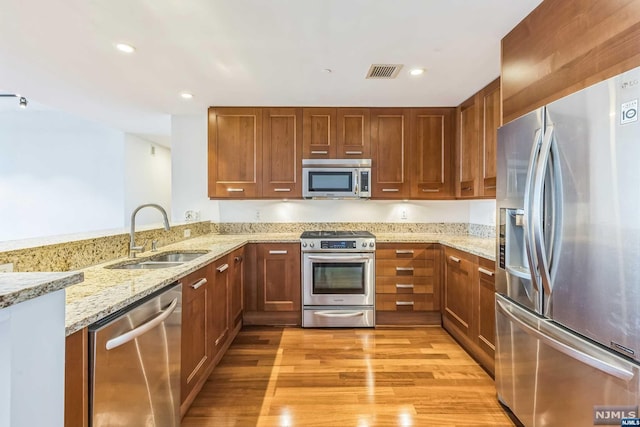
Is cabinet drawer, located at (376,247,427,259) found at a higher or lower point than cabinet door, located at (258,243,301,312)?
higher

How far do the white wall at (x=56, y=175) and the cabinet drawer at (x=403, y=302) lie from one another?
4147 millimetres

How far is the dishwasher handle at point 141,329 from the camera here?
1.11 meters

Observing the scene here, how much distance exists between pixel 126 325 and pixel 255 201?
2619mm

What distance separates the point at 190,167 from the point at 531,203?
352 cm

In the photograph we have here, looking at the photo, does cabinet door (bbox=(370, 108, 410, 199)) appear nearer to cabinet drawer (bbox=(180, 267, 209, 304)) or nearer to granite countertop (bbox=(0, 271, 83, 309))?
cabinet drawer (bbox=(180, 267, 209, 304))

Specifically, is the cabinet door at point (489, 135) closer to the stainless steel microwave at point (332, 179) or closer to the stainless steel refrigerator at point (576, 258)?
the stainless steel refrigerator at point (576, 258)

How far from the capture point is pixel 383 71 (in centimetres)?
242

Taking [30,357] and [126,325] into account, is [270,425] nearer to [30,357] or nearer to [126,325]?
[126,325]

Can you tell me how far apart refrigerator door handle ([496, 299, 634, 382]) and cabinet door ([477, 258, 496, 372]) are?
1.63 feet

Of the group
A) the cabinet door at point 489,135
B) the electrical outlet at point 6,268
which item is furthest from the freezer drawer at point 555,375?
the electrical outlet at point 6,268

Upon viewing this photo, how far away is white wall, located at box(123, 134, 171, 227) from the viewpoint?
190 inches

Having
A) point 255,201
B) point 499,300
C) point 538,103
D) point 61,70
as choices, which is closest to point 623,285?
point 499,300

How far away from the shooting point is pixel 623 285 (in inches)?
43.4

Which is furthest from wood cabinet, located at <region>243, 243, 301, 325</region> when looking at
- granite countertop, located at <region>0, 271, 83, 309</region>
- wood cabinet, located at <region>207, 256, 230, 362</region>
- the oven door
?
granite countertop, located at <region>0, 271, 83, 309</region>
